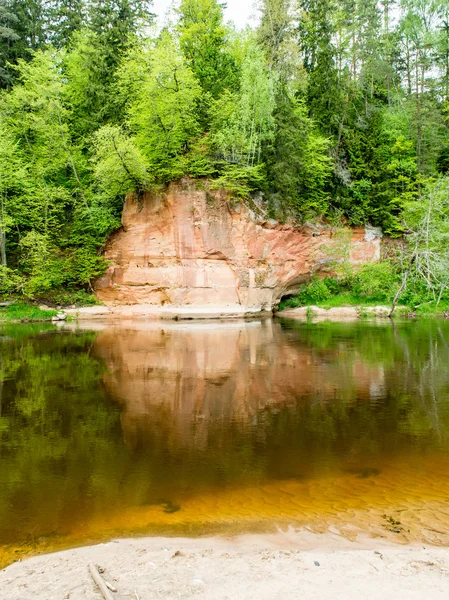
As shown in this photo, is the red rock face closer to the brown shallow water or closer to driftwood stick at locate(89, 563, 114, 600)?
the brown shallow water

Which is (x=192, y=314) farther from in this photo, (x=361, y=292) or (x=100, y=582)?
(x=100, y=582)

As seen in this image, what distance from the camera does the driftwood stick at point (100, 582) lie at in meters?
3.06

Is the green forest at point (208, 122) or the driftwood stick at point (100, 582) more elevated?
the green forest at point (208, 122)

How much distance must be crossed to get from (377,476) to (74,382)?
841 centimetres

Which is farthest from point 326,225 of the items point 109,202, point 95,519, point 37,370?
point 95,519

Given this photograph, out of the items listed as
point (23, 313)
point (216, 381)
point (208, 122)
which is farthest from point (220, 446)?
point (208, 122)

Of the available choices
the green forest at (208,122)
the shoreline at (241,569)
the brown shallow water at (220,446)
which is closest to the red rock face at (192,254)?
the green forest at (208,122)

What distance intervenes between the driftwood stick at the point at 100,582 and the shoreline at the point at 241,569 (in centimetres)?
4

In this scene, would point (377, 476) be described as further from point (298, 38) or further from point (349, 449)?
point (298, 38)

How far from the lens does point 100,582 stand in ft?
10.6

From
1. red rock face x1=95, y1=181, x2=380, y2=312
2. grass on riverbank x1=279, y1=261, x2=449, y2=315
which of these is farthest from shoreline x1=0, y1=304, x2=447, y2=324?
grass on riverbank x1=279, y1=261, x2=449, y2=315

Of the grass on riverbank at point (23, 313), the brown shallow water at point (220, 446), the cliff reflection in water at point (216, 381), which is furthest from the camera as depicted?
the grass on riverbank at point (23, 313)

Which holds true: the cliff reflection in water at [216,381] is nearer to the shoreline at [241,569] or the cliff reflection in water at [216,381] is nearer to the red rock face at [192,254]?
the shoreline at [241,569]

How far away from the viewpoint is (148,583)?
131 inches
